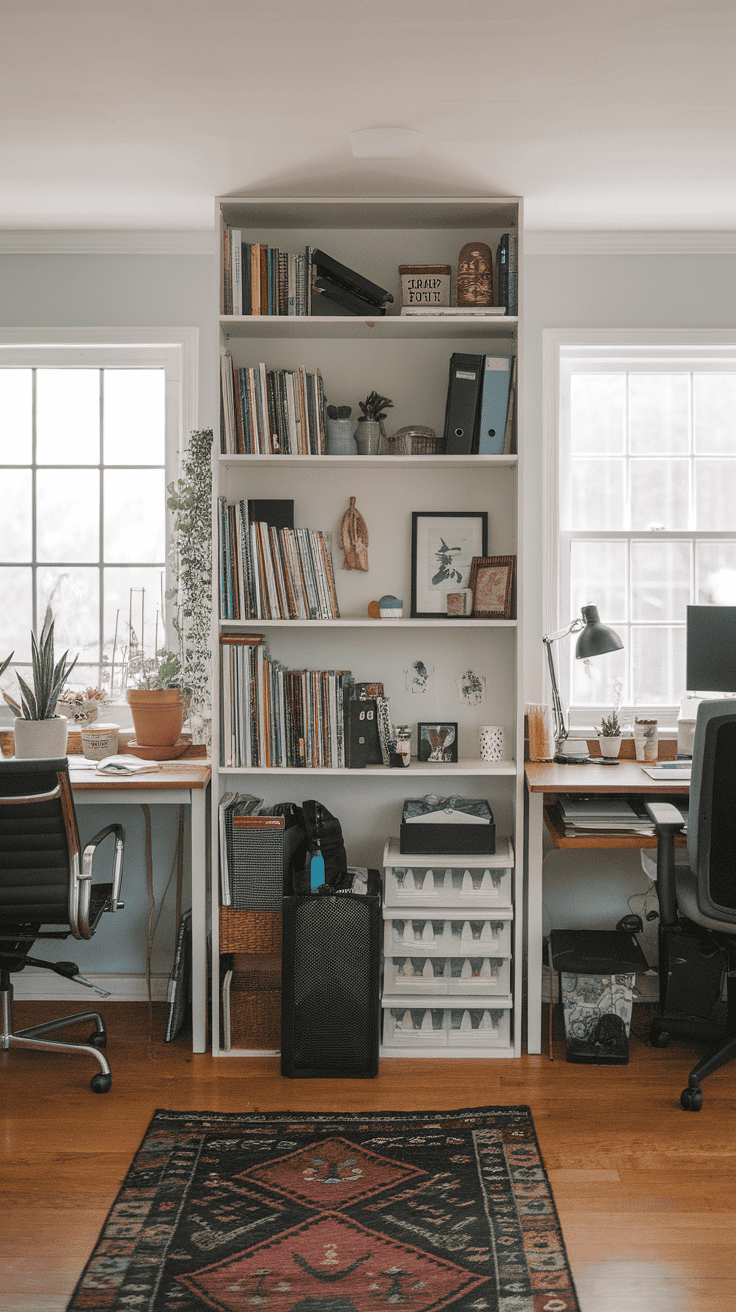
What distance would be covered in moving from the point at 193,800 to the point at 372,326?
5.35ft

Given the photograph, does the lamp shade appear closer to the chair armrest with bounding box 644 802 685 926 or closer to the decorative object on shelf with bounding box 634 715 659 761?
the decorative object on shelf with bounding box 634 715 659 761

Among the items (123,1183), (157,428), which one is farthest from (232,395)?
(123,1183)

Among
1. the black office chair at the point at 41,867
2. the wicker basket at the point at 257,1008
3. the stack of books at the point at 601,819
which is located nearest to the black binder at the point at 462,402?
the stack of books at the point at 601,819

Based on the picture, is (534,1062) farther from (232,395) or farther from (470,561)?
(232,395)

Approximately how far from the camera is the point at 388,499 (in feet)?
11.4

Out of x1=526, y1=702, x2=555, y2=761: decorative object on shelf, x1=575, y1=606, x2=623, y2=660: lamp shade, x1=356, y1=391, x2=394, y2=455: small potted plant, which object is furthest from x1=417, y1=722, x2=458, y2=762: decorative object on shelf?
x1=356, y1=391, x2=394, y2=455: small potted plant

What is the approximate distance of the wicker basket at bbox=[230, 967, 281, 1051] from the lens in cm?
317

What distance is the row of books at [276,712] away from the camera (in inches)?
127

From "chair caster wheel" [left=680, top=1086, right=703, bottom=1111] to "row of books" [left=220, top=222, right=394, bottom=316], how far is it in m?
2.52

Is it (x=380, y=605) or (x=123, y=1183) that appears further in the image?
(x=380, y=605)

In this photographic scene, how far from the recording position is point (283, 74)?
2402 mm

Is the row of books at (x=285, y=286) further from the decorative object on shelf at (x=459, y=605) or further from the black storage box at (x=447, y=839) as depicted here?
the black storage box at (x=447, y=839)

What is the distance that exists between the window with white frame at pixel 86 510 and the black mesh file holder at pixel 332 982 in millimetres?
1273

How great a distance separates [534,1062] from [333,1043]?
2.15ft
